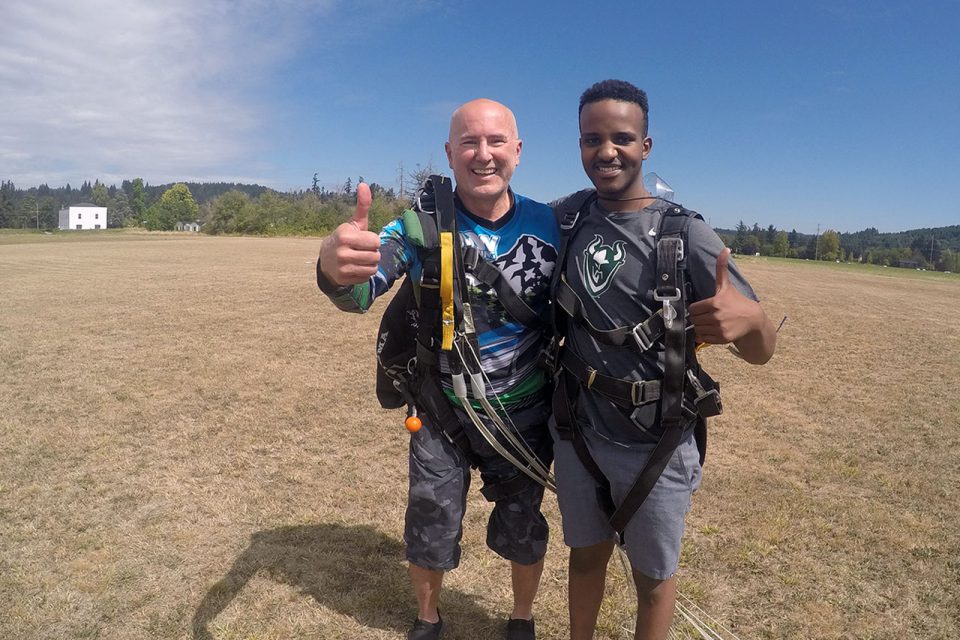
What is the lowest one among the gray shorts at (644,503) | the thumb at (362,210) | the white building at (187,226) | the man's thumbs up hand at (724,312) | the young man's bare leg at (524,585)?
the young man's bare leg at (524,585)

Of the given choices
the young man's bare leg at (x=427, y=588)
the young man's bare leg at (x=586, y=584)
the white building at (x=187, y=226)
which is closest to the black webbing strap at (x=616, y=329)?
the young man's bare leg at (x=586, y=584)

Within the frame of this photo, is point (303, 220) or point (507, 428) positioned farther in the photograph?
point (303, 220)

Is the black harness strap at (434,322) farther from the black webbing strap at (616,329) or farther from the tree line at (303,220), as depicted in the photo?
the tree line at (303,220)

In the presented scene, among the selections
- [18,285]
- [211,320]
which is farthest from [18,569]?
[18,285]

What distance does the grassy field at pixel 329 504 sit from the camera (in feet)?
11.2

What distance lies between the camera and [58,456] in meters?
5.29

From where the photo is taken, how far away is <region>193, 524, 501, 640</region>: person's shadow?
11.1 feet

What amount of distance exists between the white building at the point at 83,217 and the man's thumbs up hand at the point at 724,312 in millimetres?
163725

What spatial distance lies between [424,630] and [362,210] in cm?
214

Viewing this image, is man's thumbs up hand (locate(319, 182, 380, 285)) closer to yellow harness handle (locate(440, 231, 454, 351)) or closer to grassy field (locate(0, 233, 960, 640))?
yellow harness handle (locate(440, 231, 454, 351))

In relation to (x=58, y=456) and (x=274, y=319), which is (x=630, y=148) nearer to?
(x=58, y=456)

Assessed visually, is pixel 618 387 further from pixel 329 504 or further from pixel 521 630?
pixel 329 504

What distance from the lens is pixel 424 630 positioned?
308 centimetres

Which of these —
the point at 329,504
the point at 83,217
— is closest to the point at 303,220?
the point at 329,504
